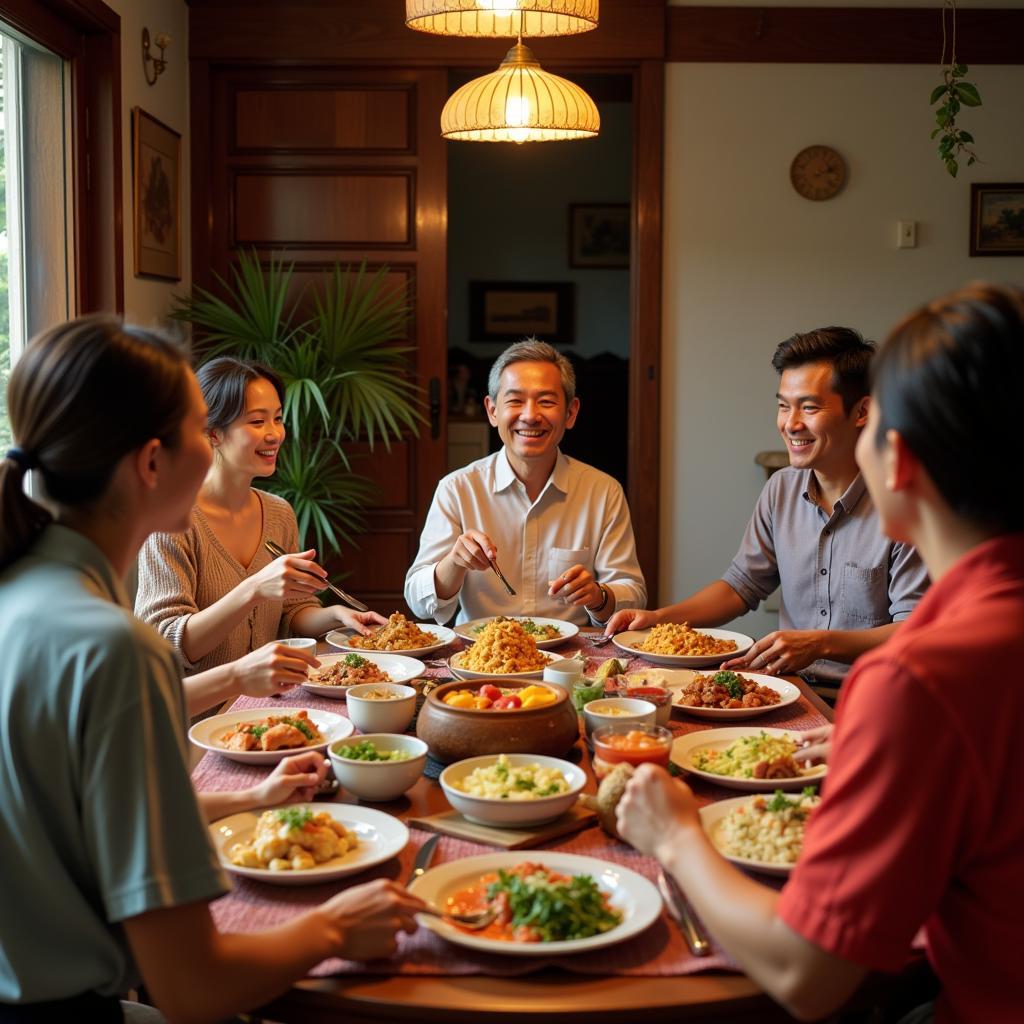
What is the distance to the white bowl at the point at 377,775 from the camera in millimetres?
1683

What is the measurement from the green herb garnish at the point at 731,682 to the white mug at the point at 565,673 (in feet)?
0.84

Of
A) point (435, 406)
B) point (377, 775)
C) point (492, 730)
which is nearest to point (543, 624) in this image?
point (492, 730)

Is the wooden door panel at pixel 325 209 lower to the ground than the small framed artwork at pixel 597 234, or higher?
lower

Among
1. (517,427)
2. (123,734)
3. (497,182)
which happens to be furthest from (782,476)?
(497,182)

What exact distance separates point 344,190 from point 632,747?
153 inches

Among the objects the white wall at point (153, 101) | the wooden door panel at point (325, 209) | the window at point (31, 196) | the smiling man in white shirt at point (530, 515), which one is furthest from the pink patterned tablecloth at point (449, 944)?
the wooden door panel at point (325, 209)

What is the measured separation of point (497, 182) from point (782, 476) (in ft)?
18.5

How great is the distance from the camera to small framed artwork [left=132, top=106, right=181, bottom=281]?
4277mm

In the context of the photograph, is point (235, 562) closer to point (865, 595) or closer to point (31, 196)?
point (865, 595)

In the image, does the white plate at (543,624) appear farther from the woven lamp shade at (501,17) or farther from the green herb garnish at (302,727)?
the woven lamp shade at (501,17)

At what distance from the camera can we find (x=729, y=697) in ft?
7.18

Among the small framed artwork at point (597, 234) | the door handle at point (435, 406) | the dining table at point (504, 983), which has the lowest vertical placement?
the dining table at point (504, 983)

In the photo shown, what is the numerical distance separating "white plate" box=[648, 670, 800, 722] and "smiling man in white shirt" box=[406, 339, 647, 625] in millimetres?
759

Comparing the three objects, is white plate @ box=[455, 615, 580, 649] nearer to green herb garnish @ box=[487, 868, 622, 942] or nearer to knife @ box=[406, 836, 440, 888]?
knife @ box=[406, 836, 440, 888]
